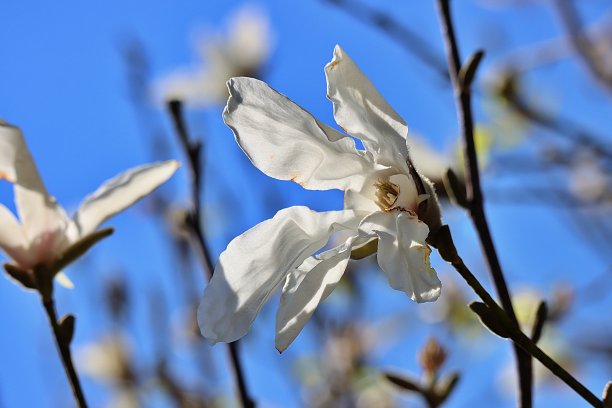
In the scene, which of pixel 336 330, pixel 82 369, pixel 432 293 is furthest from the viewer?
pixel 82 369

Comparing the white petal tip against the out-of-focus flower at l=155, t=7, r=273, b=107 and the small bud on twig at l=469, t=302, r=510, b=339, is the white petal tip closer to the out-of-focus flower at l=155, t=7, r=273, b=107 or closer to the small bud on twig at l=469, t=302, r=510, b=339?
the small bud on twig at l=469, t=302, r=510, b=339

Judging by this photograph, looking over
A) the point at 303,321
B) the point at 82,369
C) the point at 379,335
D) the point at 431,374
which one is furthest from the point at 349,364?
the point at 303,321

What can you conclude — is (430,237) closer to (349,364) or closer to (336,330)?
(336,330)

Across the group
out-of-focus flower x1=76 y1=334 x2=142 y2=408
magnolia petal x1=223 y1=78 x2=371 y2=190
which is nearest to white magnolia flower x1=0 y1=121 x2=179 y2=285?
magnolia petal x1=223 y1=78 x2=371 y2=190

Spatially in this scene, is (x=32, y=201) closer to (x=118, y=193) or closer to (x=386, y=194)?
(x=118, y=193)

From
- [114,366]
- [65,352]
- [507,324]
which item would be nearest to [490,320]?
[507,324]

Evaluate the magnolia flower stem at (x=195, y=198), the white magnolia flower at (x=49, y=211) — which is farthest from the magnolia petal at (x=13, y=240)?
the magnolia flower stem at (x=195, y=198)

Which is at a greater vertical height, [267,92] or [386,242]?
[267,92]
